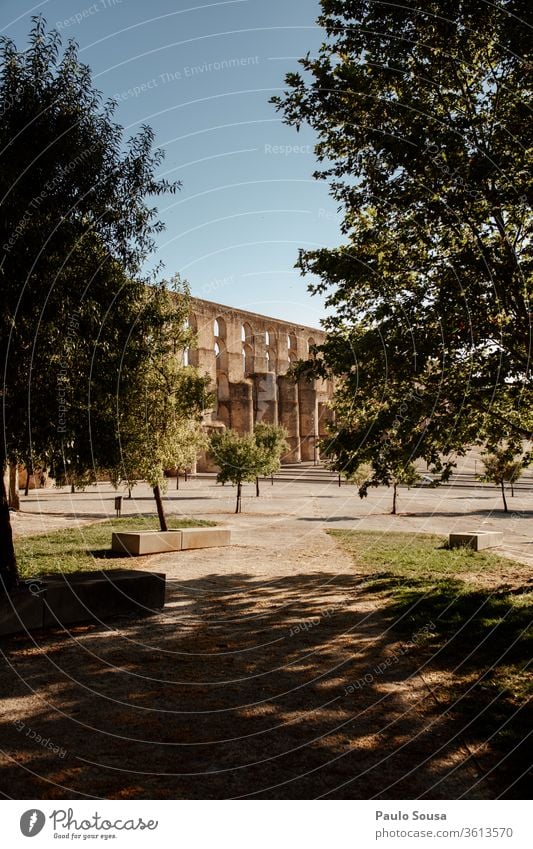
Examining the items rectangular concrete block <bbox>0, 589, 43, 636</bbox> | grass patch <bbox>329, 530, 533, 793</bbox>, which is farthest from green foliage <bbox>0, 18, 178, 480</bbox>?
grass patch <bbox>329, 530, 533, 793</bbox>

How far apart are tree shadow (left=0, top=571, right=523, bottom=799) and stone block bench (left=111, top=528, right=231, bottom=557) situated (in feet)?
18.7

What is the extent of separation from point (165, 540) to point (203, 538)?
1.12 meters

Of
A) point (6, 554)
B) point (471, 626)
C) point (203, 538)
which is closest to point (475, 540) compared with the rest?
point (203, 538)

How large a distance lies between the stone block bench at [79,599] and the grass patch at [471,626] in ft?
11.4

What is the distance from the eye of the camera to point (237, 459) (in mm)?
28156

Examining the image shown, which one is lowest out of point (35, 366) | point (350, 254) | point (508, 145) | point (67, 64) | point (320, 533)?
point (320, 533)

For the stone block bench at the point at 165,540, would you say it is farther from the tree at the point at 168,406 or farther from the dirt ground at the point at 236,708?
the dirt ground at the point at 236,708

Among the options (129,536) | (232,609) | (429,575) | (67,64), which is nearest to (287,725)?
(232,609)

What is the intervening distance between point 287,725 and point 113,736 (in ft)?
4.44

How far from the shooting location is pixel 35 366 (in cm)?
841

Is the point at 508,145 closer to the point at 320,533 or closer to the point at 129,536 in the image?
the point at 129,536

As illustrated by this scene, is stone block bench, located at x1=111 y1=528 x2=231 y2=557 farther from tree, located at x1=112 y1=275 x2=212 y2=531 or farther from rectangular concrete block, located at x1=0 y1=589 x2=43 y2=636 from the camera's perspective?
rectangular concrete block, located at x1=0 y1=589 x2=43 y2=636

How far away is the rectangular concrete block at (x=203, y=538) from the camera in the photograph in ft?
50.5

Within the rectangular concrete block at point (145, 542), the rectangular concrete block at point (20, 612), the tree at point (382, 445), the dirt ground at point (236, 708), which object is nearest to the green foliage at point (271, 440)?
the rectangular concrete block at point (145, 542)
